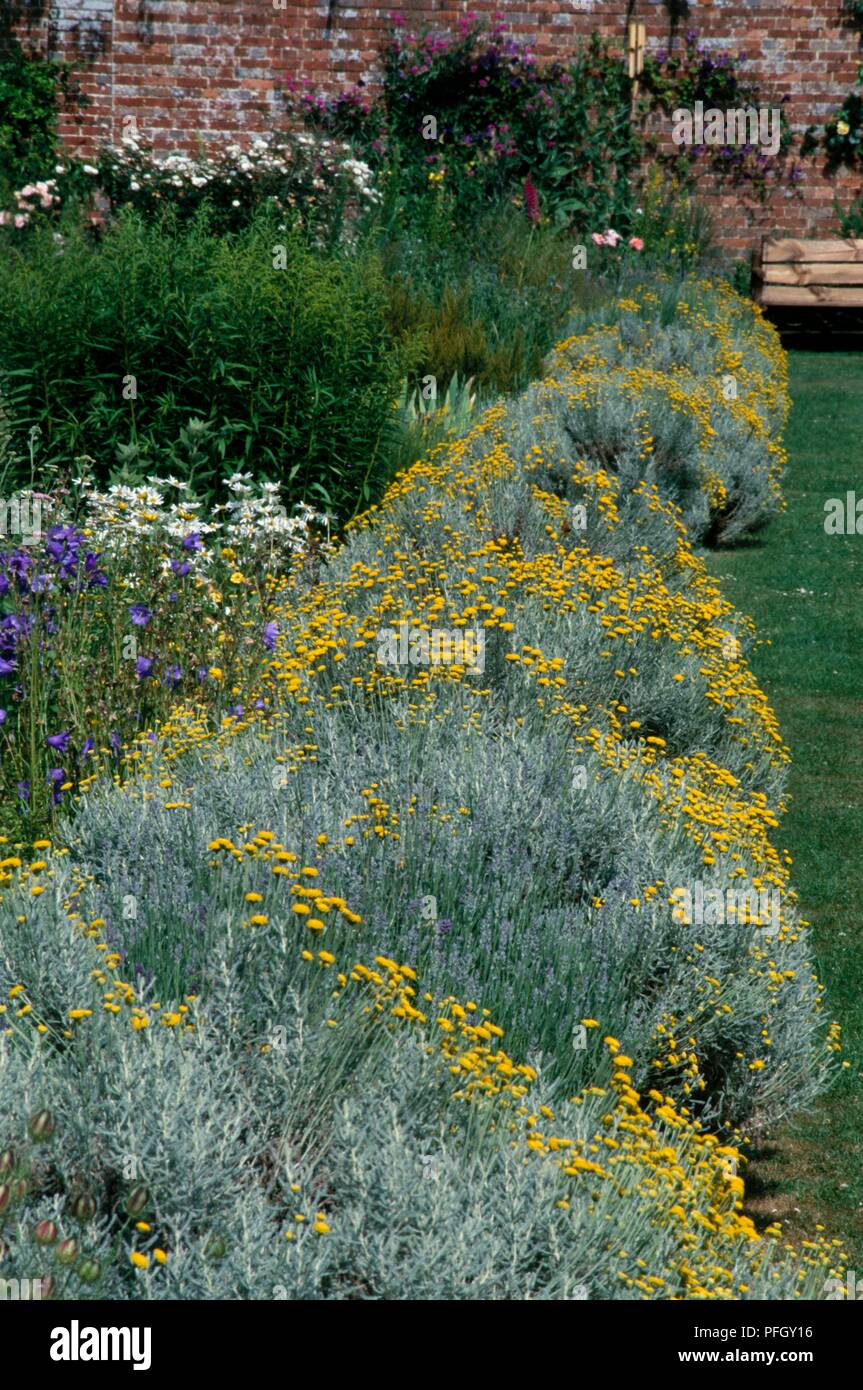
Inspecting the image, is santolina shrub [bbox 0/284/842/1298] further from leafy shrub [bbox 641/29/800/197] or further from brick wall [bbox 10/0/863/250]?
brick wall [bbox 10/0/863/250]

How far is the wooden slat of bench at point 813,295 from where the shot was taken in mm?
15586

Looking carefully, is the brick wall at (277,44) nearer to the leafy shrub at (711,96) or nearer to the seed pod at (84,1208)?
the leafy shrub at (711,96)

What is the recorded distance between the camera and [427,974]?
115 inches

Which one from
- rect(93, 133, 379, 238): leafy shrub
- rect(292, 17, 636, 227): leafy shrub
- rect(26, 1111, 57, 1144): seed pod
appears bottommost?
rect(26, 1111, 57, 1144): seed pod

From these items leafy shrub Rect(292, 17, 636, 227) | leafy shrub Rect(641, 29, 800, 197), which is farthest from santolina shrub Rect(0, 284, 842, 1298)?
leafy shrub Rect(641, 29, 800, 197)

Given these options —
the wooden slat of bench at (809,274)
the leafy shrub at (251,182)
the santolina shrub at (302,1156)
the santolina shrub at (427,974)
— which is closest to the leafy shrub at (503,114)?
the wooden slat of bench at (809,274)

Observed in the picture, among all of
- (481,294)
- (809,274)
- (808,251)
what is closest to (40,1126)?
(481,294)

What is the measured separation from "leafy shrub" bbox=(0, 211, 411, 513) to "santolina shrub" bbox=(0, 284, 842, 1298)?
1879 millimetres

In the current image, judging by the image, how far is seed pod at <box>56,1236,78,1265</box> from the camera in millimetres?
1884

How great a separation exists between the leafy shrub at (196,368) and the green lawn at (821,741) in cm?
228

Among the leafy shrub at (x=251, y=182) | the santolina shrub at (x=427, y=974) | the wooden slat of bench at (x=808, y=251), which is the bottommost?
the santolina shrub at (x=427, y=974)

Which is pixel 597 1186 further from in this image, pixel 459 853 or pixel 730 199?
pixel 730 199

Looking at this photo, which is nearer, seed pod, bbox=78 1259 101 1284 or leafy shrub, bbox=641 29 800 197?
seed pod, bbox=78 1259 101 1284
